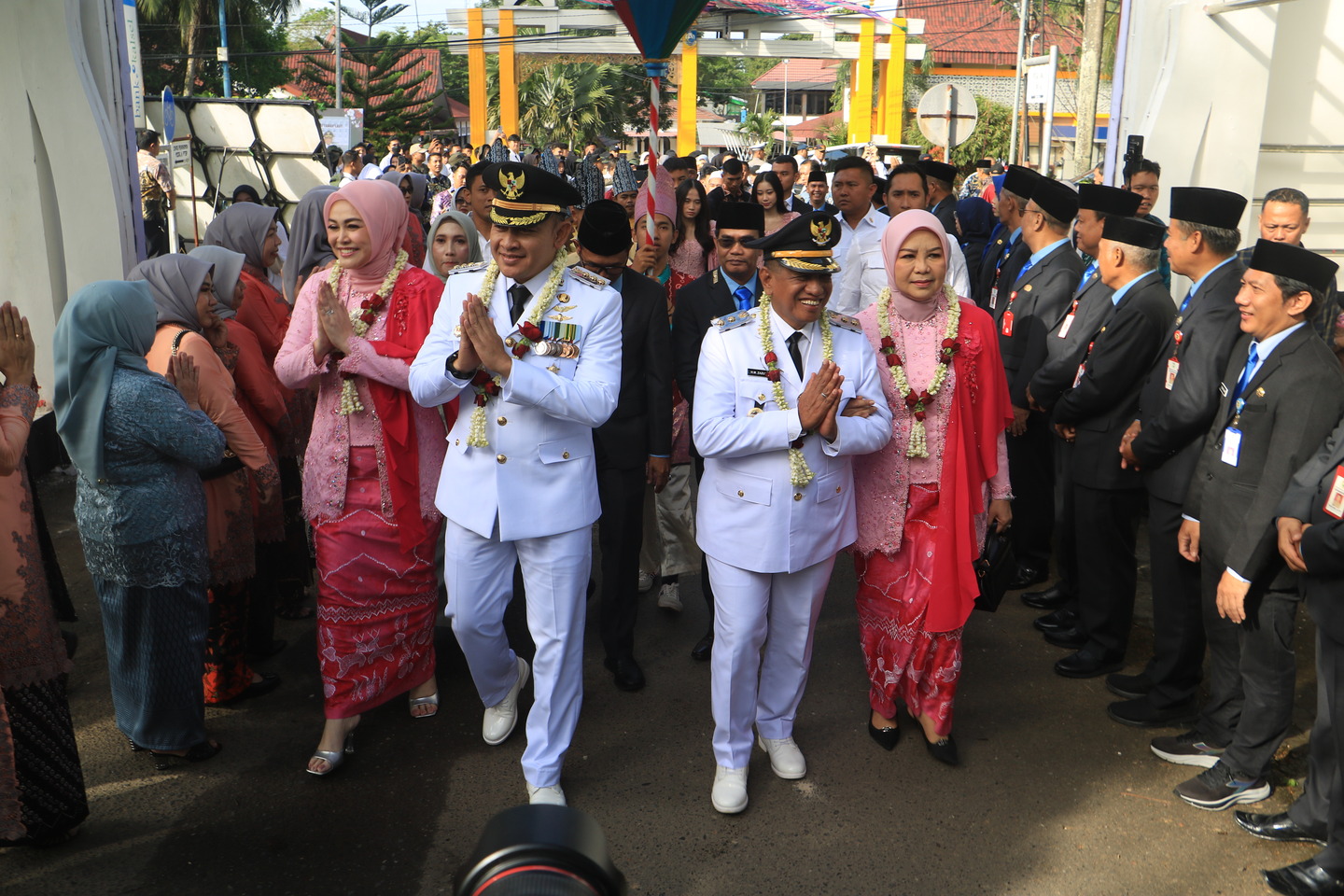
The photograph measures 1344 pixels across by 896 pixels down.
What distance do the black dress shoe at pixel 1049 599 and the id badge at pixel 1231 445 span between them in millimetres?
2004

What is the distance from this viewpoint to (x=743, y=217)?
5418mm

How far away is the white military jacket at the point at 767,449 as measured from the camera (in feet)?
11.7

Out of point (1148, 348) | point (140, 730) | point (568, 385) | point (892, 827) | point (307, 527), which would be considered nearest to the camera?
point (568, 385)

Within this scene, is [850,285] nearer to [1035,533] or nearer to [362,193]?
[1035,533]

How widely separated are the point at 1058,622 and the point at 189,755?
4123 millimetres

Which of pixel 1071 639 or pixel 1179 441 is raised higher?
pixel 1179 441

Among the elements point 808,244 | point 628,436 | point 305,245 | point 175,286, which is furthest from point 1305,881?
point 305,245

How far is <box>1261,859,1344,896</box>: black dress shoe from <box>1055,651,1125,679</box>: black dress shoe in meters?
1.55

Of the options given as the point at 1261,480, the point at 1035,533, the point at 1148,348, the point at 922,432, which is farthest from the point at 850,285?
the point at 1261,480

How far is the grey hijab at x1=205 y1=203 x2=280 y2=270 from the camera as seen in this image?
546cm

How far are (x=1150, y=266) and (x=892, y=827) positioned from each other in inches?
113

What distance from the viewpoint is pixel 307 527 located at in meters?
5.71

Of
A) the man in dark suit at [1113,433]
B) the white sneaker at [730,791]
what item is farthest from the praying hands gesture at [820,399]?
the man in dark suit at [1113,433]

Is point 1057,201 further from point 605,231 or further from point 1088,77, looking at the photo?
point 1088,77
